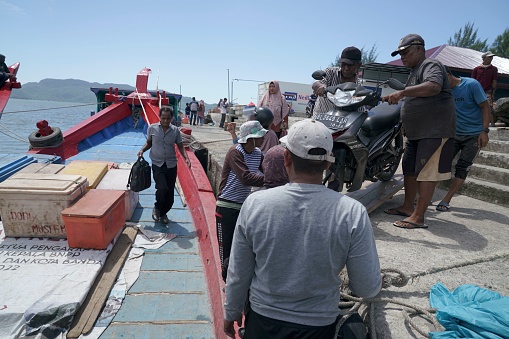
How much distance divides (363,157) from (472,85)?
181 centimetres

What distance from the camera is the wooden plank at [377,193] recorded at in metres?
3.56

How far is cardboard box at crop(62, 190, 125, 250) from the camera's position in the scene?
3037 millimetres

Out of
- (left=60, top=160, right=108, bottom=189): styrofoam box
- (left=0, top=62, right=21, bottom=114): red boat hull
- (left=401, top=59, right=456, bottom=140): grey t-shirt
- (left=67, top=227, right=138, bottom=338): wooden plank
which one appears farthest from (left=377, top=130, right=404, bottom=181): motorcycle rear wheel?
(left=0, top=62, right=21, bottom=114): red boat hull

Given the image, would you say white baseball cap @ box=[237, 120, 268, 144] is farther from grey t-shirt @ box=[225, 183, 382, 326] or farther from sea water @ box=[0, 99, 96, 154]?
sea water @ box=[0, 99, 96, 154]

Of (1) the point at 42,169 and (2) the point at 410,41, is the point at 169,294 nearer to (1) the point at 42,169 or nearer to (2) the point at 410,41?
(1) the point at 42,169

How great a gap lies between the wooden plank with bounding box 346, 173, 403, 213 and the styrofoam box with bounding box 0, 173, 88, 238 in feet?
10.6

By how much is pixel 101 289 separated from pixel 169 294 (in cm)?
59

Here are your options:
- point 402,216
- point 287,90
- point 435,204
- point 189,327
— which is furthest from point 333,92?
point 287,90

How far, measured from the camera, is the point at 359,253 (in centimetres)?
123

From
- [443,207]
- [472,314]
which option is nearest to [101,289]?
[472,314]

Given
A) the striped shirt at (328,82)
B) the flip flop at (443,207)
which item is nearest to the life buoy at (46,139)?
the striped shirt at (328,82)

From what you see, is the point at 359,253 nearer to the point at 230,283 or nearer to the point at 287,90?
the point at 230,283

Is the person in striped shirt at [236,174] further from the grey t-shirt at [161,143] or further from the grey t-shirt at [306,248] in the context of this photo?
the grey t-shirt at [161,143]

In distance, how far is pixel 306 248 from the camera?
1.22 meters
